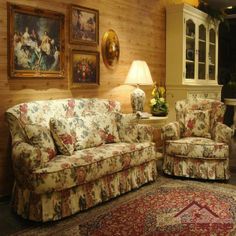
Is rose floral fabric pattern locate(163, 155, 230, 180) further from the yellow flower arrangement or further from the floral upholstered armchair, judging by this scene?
the yellow flower arrangement

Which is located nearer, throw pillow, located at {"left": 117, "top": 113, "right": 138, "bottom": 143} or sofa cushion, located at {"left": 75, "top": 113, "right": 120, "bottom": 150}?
sofa cushion, located at {"left": 75, "top": 113, "right": 120, "bottom": 150}

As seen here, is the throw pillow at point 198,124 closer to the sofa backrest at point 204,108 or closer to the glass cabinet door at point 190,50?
the sofa backrest at point 204,108

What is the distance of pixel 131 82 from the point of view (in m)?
4.69

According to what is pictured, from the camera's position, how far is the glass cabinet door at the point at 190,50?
5730mm

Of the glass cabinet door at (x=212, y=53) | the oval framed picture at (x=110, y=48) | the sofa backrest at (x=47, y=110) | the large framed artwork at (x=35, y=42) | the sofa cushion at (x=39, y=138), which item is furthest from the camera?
the glass cabinet door at (x=212, y=53)

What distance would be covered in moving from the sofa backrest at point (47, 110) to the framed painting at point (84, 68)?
308mm

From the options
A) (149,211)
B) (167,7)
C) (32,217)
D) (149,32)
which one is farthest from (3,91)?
(167,7)

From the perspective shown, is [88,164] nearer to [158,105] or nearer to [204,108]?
[204,108]

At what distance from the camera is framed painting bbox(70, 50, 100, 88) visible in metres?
4.18

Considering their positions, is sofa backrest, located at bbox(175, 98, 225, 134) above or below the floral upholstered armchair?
above

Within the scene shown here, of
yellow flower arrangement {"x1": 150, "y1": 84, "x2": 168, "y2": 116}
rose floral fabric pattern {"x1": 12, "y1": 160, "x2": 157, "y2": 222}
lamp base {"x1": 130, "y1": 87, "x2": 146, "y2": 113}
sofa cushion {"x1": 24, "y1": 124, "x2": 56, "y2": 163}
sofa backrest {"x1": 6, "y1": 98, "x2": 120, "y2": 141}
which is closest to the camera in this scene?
rose floral fabric pattern {"x1": 12, "y1": 160, "x2": 157, "y2": 222}

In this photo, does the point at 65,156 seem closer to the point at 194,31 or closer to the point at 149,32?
the point at 149,32

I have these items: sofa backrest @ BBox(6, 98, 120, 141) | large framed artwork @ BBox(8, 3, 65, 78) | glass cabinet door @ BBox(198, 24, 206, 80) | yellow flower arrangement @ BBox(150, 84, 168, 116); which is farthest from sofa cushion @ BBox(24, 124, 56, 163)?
glass cabinet door @ BBox(198, 24, 206, 80)

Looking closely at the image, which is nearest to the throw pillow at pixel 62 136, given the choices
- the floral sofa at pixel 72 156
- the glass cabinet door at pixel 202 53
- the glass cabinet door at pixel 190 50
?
the floral sofa at pixel 72 156
